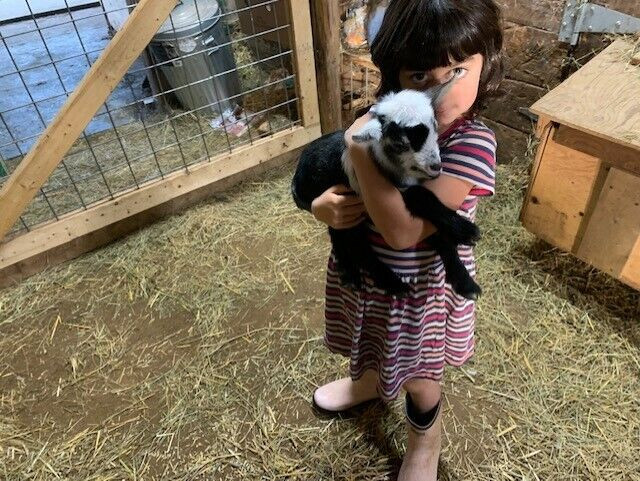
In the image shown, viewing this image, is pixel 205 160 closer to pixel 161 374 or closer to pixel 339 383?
pixel 161 374

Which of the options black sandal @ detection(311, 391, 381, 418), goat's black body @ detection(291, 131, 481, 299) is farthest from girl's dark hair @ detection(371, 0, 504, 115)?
black sandal @ detection(311, 391, 381, 418)

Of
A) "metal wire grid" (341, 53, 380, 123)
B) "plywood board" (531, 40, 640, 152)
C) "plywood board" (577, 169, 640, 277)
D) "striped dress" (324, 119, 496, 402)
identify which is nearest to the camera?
"striped dress" (324, 119, 496, 402)

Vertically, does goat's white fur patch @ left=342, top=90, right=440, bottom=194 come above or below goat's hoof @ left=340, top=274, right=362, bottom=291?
above

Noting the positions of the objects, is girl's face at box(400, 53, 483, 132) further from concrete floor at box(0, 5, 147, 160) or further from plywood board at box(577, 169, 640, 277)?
concrete floor at box(0, 5, 147, 160)

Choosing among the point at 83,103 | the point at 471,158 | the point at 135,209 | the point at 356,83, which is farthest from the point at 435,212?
the point at 356,83

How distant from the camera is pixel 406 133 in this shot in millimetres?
993

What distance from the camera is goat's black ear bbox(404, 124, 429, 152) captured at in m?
0.98

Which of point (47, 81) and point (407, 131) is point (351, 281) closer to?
point (407, 131)

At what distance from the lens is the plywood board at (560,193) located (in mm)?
1982

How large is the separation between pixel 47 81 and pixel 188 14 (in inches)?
75.0

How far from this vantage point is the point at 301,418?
1929mm

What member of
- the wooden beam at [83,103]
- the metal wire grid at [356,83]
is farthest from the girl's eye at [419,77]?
the metal wire grid at [356,83]

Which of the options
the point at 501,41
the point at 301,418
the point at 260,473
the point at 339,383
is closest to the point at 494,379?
the point at 339,383

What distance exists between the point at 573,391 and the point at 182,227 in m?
2.11
